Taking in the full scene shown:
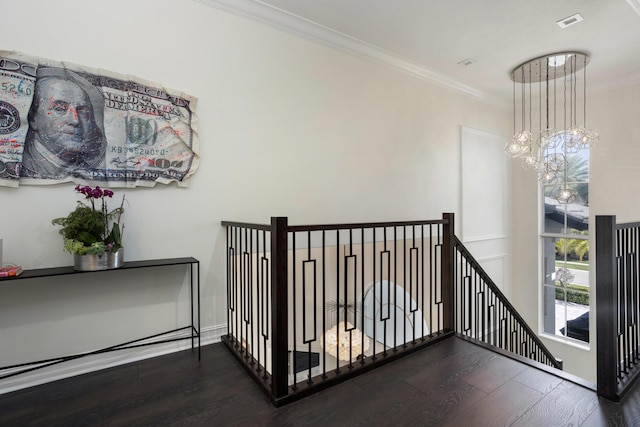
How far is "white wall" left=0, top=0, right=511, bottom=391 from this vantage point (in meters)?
1.98

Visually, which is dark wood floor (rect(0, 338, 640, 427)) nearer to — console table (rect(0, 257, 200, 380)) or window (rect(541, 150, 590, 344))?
console table (rect(0, 257, 200, 380))

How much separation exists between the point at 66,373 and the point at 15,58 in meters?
2.02

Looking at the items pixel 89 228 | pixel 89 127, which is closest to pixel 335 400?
pixel 89 228

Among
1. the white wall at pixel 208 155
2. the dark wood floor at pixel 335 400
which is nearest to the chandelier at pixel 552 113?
the white wall at pixel 208 155

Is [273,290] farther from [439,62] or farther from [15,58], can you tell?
[439,62]

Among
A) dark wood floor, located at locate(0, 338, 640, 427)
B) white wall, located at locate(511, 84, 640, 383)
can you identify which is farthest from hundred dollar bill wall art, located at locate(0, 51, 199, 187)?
white wall, located at locate(511, 84, 640, 383)

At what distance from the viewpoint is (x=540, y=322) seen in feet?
16.7

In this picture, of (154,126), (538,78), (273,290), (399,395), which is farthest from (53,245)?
(538,78)

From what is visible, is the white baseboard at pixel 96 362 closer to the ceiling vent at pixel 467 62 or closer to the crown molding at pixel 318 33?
the crown molding at pixel 318 33

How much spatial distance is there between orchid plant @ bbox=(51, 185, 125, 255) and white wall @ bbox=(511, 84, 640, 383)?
5.82 m

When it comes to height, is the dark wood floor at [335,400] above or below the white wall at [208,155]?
below

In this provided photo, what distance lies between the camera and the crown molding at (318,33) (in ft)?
8.72

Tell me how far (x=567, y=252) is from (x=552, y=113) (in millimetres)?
2208

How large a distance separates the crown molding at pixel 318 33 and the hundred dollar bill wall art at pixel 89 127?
94 centimetres
